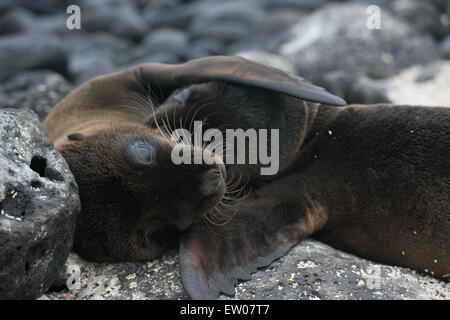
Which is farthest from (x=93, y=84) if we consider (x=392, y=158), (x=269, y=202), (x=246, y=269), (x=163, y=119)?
(x=392, y=158)

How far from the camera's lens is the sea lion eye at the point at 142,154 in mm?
2539

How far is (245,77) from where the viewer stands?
2.99 m

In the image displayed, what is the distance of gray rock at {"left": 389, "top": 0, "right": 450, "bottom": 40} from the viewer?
421 inches

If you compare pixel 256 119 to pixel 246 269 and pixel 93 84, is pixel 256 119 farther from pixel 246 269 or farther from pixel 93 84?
pixel 93 84

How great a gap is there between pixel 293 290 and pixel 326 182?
0.90 metres

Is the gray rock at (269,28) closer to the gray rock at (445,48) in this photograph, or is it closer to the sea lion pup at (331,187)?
the gray rock at (445,48)

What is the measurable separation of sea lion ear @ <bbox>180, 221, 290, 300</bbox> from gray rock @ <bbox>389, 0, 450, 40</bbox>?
352 inches

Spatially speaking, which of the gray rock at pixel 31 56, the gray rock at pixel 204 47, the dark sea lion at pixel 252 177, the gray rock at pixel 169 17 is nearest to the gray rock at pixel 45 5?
the gray rock at pixel 169 17

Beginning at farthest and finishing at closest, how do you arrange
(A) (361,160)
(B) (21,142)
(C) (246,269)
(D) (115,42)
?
(D) (115,42) → (A) (361,160) → (C) (246,269) → (B) (21,142)

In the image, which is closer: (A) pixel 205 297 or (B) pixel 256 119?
(A) pixel 205 297

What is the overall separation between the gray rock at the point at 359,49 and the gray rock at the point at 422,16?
1644 millimetres

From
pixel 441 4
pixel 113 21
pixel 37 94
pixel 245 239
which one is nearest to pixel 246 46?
pixel 113 21

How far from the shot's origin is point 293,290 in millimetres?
2500

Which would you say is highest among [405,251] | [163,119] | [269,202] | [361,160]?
[163,119]
